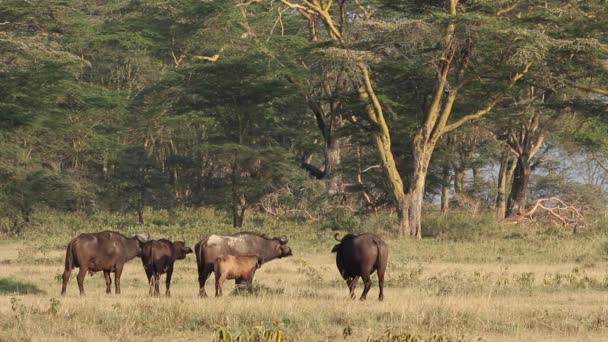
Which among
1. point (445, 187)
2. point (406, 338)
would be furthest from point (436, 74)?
A: point (406, 338)

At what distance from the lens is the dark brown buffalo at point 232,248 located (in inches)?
642

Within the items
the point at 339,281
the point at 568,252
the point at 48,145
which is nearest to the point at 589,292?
the point at 339,281

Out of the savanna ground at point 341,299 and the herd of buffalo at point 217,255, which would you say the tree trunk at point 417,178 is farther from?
the herd of buffalo at point 217,255

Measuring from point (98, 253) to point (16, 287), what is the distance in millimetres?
2398

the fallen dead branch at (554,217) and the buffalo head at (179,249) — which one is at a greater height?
the fallen dead branch at (554,217)

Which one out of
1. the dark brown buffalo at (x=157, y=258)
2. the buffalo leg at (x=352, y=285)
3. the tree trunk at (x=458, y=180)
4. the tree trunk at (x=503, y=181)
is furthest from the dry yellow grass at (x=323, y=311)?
the tree trunk at (x=458, y=180)

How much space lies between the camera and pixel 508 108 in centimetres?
3816

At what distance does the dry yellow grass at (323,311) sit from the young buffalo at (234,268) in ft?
1.28

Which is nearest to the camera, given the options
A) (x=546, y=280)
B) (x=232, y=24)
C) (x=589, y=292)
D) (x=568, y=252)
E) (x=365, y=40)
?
(x=589, y=292)

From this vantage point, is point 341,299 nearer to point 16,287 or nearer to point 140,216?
point 16,287

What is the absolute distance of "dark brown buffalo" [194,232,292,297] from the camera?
53.5ft

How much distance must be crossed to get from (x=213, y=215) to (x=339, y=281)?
23942mm

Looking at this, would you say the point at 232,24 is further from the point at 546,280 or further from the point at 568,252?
the point at 546,280

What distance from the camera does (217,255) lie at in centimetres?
1636
